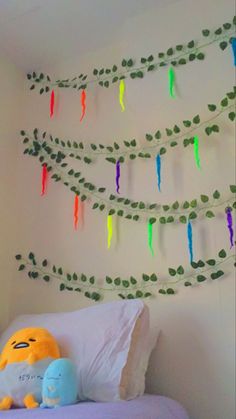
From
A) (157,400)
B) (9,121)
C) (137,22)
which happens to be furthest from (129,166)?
(157,400)

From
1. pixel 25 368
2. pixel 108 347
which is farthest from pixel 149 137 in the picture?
pixel 25 368

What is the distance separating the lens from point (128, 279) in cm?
171

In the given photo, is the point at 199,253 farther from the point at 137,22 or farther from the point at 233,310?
the point at 137,22

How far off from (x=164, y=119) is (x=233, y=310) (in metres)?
0.82

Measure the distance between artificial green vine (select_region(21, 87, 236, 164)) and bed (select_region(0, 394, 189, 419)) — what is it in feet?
3.23

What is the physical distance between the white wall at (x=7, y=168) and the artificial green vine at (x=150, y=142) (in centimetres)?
19

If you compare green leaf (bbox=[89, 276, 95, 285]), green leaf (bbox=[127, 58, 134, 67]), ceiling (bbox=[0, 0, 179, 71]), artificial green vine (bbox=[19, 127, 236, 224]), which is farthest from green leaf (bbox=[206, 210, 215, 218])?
ceiling (bbox=[0, 0, 179, 71])

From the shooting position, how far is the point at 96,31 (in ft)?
6.72

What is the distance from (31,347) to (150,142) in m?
0.97

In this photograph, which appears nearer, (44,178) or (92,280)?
(92,280)

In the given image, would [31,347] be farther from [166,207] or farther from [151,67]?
[151,67]

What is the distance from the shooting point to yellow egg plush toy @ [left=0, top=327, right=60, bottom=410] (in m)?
1.29

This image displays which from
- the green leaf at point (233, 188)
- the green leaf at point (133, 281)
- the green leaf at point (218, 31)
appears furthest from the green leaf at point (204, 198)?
the green leaf at point (218, 31)

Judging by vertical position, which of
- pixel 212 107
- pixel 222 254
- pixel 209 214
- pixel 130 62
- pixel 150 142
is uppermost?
pixel 130 62
